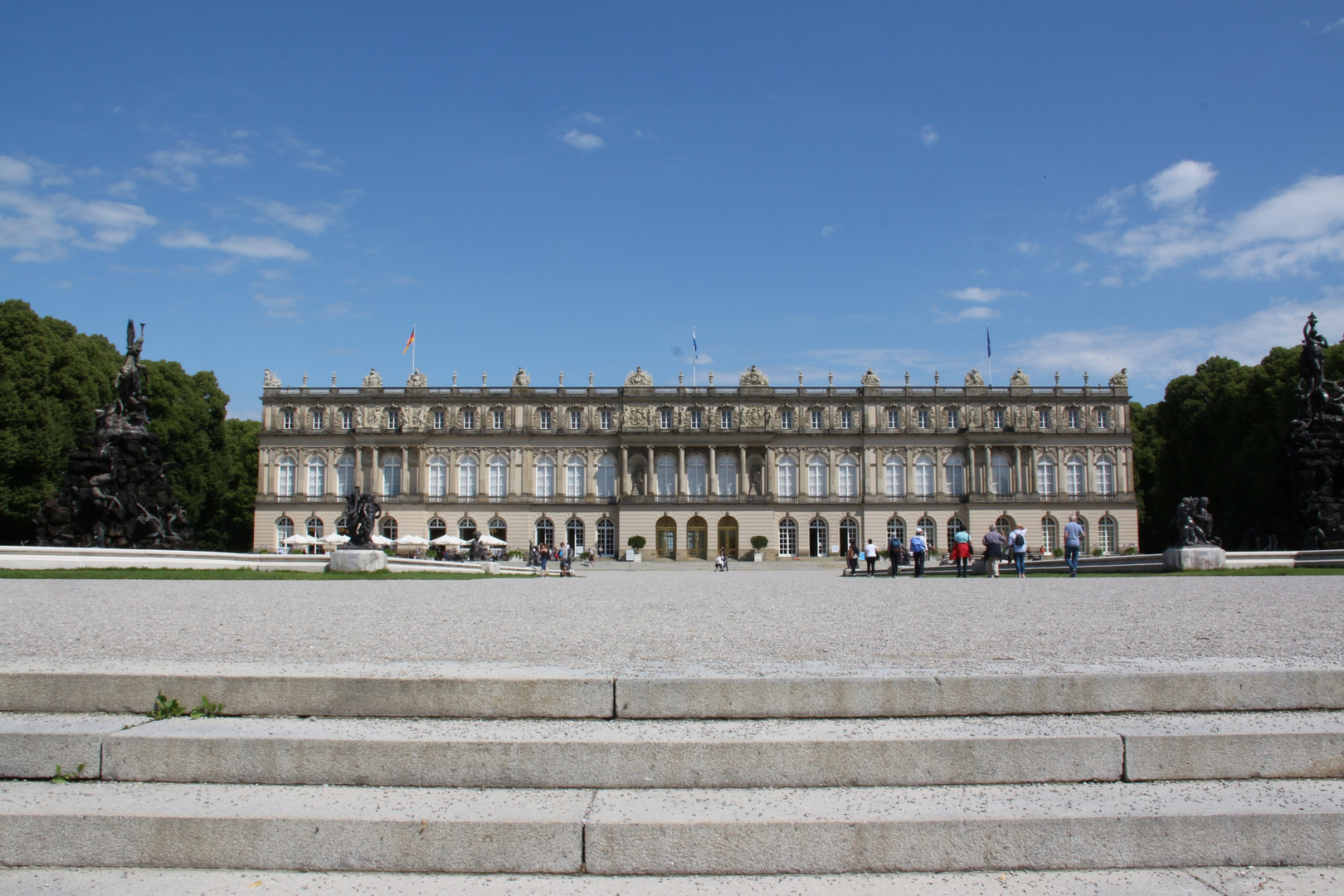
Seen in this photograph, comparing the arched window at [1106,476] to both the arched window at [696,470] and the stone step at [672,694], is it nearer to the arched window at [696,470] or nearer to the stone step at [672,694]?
the arched window at [696,470]

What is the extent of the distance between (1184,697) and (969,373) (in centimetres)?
6018

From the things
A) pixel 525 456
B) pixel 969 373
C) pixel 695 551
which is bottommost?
pixel 695 551

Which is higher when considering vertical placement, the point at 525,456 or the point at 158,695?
the point at 525,456

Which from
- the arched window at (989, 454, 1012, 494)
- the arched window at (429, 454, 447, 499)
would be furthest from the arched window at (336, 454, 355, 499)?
the arched window at (989, 454, 1012, 494)

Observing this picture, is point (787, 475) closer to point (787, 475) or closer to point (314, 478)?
point (787, 475)

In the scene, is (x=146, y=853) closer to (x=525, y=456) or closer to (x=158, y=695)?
(x=158, y=695)

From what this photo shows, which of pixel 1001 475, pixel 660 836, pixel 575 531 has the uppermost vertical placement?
pixel 1001 475

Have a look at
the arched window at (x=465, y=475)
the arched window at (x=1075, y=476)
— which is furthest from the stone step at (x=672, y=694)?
the arched window at (x=1075, y=476)

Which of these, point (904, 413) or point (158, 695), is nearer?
point (158, 695)

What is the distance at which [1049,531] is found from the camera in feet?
200

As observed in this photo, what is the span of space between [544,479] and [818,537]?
19.4 m

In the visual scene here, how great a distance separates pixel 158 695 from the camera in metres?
5.40

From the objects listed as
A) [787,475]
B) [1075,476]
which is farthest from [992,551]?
[1075,476]

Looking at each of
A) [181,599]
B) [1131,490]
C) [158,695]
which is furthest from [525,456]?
[158,695]
